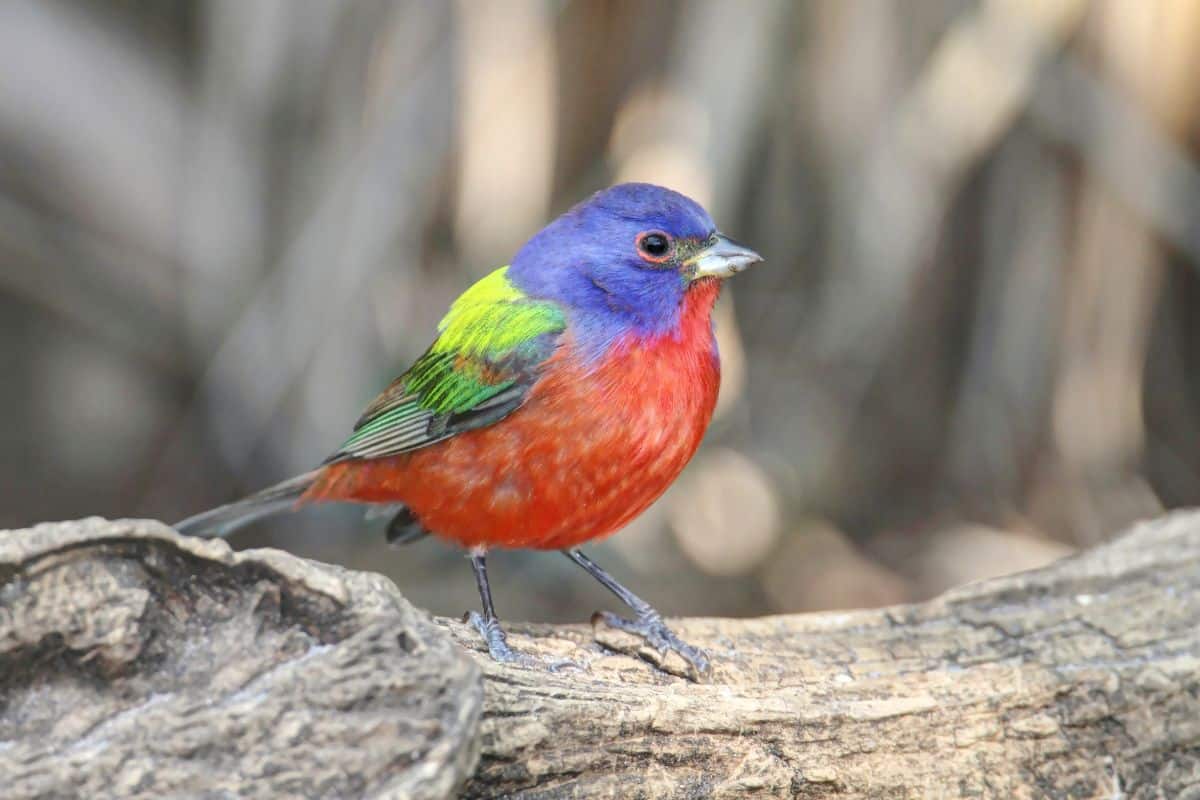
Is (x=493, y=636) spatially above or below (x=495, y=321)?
below

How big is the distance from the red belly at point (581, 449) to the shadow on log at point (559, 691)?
12.0 inches

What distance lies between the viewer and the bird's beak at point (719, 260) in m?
3.76

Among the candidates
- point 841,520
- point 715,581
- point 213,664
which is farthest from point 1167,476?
point 213,664

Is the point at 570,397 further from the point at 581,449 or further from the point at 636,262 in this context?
the point at 636,262

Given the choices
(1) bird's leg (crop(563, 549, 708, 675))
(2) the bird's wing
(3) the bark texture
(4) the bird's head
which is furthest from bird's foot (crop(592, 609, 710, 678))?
(3) the bark texture

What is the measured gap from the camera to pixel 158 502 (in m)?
6.67

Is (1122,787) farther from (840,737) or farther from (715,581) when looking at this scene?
(715,581)

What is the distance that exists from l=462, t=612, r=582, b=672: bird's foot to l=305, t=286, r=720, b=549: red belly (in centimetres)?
37

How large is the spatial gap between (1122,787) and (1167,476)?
146 inches

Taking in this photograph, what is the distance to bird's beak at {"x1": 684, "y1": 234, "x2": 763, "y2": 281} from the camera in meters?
3.76

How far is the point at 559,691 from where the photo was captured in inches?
110

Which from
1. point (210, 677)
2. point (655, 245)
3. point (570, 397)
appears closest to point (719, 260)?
point (655, 245)

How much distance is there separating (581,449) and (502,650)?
591mm

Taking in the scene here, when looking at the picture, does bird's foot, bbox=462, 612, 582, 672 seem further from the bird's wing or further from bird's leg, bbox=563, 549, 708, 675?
the bird's wing
